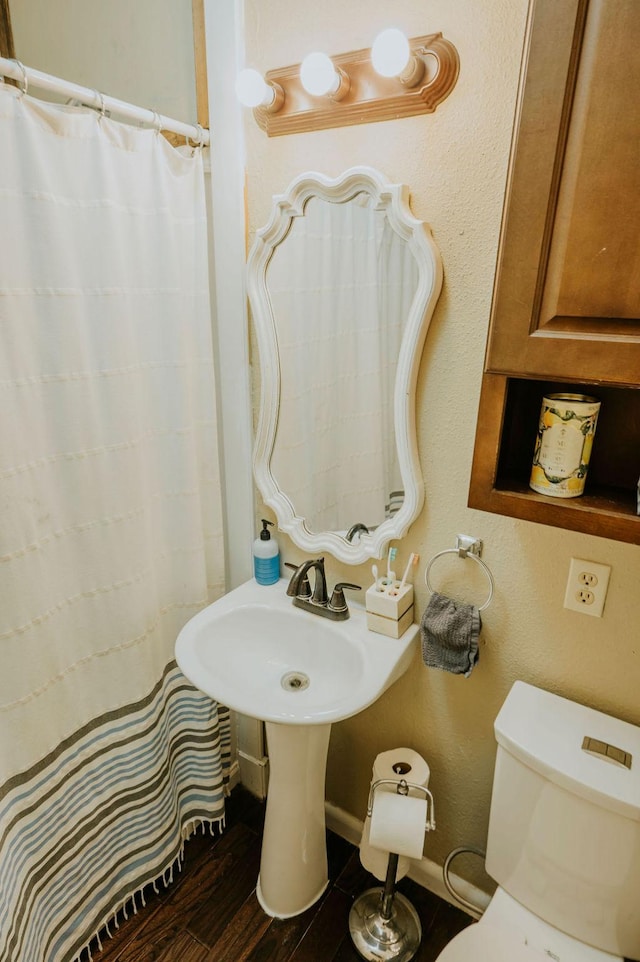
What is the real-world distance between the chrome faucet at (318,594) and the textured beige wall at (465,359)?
87mm

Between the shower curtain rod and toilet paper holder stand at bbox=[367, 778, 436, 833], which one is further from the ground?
the shower curtain rod

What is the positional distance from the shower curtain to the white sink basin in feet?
0.54

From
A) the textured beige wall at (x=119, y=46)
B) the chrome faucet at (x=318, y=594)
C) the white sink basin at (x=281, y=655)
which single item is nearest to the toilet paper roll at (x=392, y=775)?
the white sink basin at (x=281, y=655)

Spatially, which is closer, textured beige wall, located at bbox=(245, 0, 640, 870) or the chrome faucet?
textured beige wall, located at bbox=(245, 0, 640, 870)

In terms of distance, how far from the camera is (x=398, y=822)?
1.25 meters

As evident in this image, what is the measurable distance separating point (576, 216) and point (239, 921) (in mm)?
1845

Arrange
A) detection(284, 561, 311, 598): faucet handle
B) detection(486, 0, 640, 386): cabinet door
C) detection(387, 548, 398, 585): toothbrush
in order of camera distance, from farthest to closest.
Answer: detection(284, 561, 311, 598): faucet handle
detection(387, 548, 398, 585): toothbrush
detection(486, 0, 640, 386): cabinet door

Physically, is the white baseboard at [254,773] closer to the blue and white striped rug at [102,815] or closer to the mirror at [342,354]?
the blue and white striped rug at [102,815]

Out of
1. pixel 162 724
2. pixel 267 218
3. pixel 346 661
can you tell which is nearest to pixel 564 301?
pixel 267 218

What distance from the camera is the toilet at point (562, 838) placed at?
1.01m

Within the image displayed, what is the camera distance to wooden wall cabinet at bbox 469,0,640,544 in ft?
2.21

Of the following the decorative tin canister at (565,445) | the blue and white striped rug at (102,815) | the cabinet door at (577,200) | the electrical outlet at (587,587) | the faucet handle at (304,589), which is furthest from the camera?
the faucet handle at (304,589)

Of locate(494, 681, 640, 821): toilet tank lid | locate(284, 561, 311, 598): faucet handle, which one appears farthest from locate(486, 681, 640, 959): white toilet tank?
locate(284, 561, 311, 598): faucet handle

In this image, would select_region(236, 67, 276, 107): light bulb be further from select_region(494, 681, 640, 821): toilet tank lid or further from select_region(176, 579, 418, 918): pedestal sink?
select_region(494, 681, 640, 821): toilet tank lid
